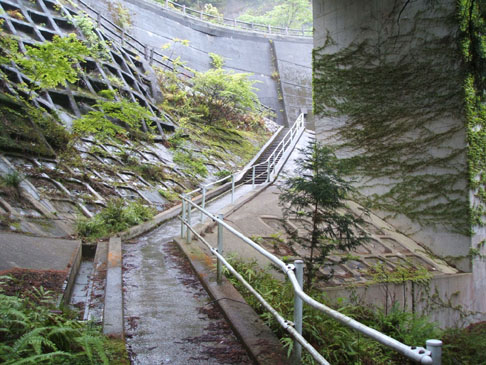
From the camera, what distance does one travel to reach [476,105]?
851cm

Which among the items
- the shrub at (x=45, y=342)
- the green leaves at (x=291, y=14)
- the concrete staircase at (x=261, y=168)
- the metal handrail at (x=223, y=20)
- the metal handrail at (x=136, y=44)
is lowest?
the shrub at (x=45, y=342)

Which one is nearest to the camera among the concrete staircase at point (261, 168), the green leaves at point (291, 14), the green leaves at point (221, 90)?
the concrete staircase at point (261, 168)

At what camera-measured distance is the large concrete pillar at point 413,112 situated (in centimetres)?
838

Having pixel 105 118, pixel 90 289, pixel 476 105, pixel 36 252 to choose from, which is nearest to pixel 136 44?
pixel 105 118

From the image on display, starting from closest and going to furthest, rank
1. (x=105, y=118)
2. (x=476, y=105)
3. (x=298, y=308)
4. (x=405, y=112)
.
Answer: (x=298, y=308), (x=476, y=105), (x=405, y=112), (x=105, y=118)

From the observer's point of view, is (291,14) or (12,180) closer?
(12,180)

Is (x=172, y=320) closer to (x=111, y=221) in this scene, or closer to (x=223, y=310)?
(x=223, y=310)

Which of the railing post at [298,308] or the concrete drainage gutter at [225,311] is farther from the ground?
the railing post at [298,308]

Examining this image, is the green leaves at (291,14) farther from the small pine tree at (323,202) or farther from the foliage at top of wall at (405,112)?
the small pine tree at (323,202)

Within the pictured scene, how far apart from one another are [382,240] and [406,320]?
156 inches

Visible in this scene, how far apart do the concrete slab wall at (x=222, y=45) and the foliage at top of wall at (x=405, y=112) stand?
1705 centimetres

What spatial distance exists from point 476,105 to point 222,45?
24.7m

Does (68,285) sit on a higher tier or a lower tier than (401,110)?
lower

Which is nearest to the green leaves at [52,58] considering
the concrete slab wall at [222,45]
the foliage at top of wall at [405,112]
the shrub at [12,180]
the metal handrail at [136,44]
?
the shrub at [12,180]
